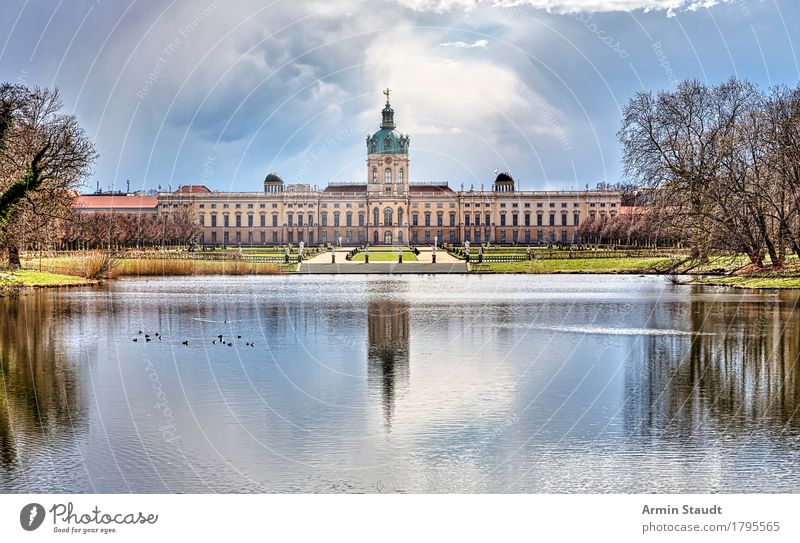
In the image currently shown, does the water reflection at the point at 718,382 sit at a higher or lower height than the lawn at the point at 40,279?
lower

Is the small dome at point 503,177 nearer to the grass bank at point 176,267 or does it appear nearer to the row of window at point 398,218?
the row of window at point 398,218

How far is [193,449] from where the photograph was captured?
39.1 feet

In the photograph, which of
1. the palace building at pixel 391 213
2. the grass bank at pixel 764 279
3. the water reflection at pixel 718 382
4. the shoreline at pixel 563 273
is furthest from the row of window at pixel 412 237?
the water reflection at pixel 718 382

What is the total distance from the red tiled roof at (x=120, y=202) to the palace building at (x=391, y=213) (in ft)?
13.0

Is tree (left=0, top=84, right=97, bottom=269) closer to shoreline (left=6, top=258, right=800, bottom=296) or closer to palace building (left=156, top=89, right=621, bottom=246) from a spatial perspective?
shoreline (left=6, top=258, right=800, bottom=296)

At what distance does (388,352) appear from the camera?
1962 centimetres

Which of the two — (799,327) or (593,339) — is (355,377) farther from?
(799,327)

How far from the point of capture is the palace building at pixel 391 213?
13325cm

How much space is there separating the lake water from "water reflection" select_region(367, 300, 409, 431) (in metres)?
0.08

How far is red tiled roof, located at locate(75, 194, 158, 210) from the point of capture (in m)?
128

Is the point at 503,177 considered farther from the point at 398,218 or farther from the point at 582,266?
the point at 582,266

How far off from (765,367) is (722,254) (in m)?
27.2

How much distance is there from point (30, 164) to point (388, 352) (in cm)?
1398

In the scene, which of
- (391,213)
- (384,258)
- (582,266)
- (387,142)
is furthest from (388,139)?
(582,266)
